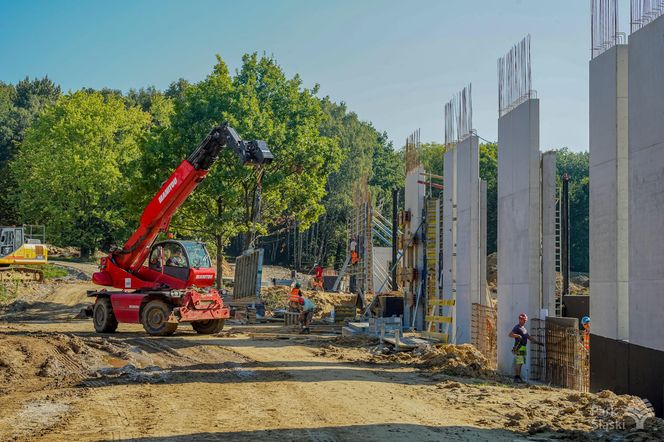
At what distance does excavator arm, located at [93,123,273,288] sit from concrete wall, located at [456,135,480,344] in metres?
5.43

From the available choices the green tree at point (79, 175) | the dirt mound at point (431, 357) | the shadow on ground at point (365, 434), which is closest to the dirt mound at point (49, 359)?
the shadow on ground at point (365, 434)

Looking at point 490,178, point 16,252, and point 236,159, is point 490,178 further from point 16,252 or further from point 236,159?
point 16,252

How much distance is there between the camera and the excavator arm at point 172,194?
2000 centimetres

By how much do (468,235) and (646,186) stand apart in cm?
914

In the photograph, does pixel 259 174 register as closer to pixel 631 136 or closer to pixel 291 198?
pixel 291 198

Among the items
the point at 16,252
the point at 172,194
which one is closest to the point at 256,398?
the point at 172,194

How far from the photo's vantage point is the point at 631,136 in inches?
481

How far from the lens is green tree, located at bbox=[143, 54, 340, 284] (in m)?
34.7

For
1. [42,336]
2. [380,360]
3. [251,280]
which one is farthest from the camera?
[251,280]

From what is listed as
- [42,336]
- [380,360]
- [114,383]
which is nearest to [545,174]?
[380,360]

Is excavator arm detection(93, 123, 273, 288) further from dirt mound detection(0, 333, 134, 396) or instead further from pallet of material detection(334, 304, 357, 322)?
pallet of material detection(334, 304, 357, 322)

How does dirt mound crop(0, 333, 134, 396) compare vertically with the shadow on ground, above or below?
above

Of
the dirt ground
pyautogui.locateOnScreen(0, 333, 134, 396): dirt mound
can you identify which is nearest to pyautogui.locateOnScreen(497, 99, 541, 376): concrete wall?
the dirt ground

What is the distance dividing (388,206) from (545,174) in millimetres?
62138
